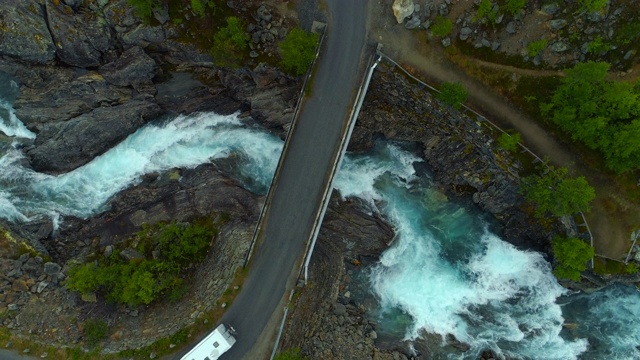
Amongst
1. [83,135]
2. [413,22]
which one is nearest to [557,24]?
[413,22]

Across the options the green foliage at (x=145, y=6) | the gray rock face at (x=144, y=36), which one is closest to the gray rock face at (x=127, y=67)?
the gray rock face at (x=144, y=36)

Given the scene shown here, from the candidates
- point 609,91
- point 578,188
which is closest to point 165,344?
point 578,188

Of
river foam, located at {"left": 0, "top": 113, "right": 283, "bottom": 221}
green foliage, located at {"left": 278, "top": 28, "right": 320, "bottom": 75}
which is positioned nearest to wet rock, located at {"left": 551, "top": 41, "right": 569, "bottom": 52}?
green foliage, located at {"left": 278, "top": 28, "right": 320, "bottom": 75}

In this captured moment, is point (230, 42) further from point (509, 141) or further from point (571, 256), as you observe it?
point (571, 256)

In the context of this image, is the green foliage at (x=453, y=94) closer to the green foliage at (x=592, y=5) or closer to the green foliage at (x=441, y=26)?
the green foliage at (x=441, y=26)

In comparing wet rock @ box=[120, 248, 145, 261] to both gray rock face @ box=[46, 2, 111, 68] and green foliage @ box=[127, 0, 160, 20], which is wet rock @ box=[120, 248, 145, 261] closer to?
gray rock face @ box=[46, 2, 111, 68]
